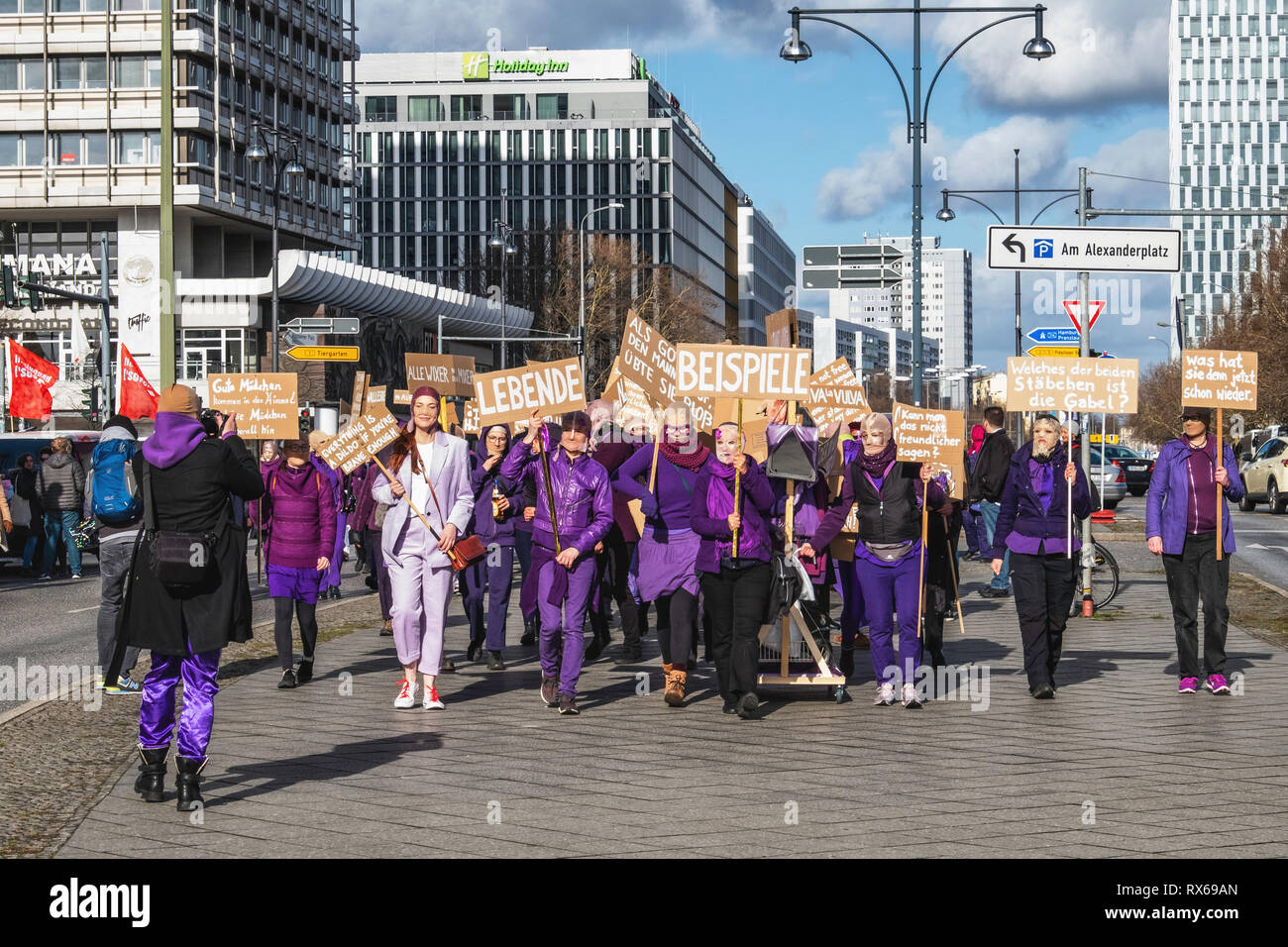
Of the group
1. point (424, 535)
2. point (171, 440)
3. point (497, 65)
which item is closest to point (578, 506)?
point (424, 535)

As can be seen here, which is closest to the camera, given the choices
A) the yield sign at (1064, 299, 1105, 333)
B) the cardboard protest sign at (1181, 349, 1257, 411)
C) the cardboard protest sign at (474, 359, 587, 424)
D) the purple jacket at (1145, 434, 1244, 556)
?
the purple jacket at (1145, 434, 1244, 556)

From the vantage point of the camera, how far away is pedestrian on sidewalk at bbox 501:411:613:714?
34.9ft

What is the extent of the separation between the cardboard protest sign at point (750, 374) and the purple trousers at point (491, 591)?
8.50ft

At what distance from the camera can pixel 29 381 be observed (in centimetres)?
3341

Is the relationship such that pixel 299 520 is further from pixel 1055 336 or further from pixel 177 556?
pixel 1055 336

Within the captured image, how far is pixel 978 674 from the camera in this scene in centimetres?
1240

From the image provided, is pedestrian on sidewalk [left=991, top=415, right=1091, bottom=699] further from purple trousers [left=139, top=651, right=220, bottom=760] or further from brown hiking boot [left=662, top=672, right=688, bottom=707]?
purple trousers [left=139, top=651, right=220, bottom=760]

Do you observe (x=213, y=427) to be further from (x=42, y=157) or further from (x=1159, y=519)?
(x=42, y=157)

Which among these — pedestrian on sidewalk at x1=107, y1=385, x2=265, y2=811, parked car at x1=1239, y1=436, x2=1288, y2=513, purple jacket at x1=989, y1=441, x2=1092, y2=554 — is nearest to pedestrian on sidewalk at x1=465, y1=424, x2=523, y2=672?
purple jacket at x1=989, y1=441, x2=1092, y2=554

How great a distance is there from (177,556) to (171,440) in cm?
55

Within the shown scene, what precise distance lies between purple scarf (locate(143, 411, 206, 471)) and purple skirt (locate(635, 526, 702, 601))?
150 inches

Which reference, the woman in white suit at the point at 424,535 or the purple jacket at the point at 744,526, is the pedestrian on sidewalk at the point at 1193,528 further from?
the woman in white suit at the point at 424,535
